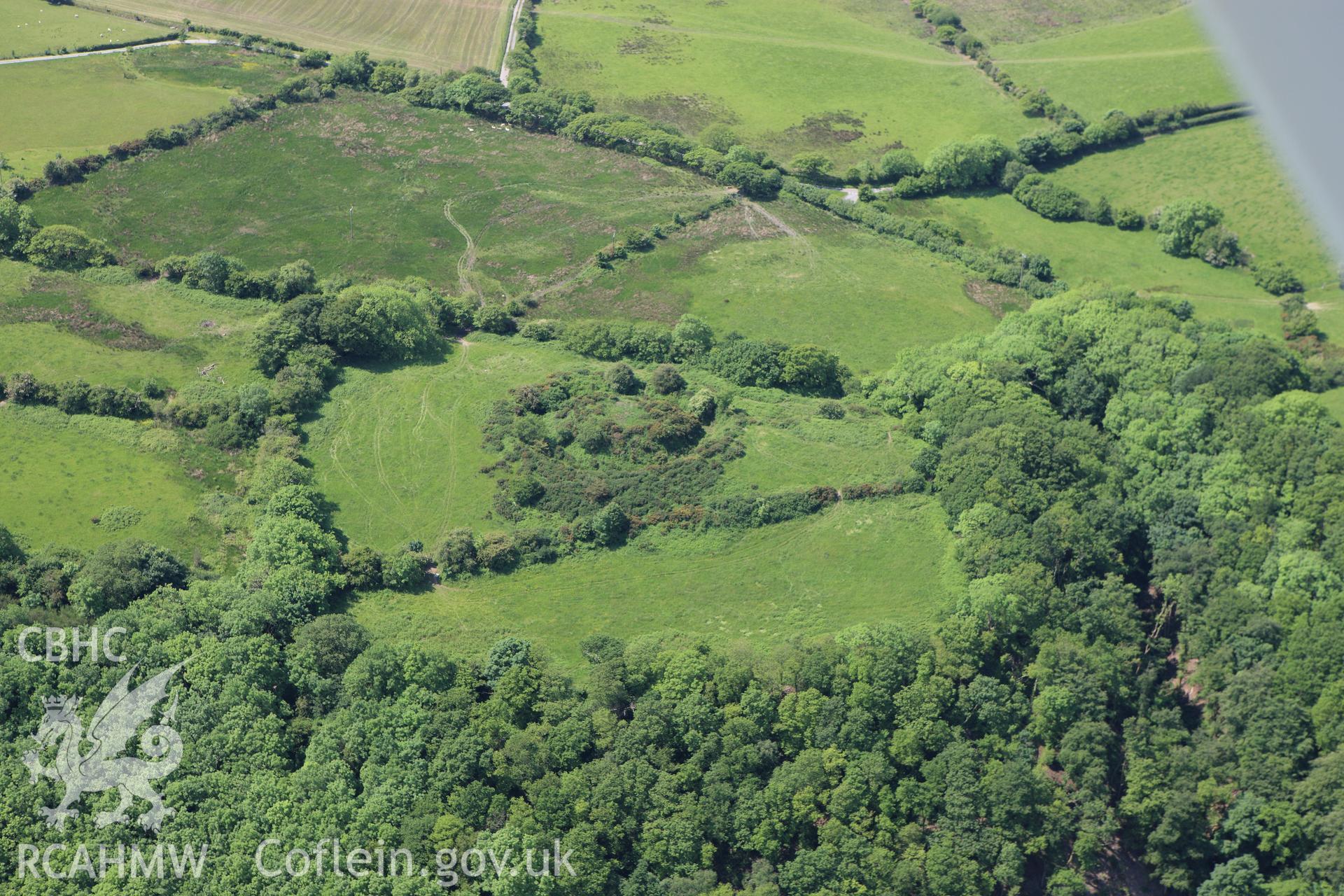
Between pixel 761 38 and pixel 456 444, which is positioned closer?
pixel 456 444

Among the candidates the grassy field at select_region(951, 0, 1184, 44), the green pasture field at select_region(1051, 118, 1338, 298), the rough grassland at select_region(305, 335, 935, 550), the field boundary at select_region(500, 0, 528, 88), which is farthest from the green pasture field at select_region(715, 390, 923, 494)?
the grassy field at select_region(951, 0, 1184, 44)

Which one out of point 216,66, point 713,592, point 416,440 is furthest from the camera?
point 216,66

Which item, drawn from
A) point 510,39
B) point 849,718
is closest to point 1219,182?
point 849,718

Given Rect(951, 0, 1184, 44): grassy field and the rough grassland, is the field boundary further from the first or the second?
Rect(951, 0, 1184, 44): grassy field

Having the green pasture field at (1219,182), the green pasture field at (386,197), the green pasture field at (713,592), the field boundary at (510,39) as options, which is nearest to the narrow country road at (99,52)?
the green pasture field at (386,197)

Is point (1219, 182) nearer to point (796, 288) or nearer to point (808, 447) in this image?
point (796, 288)

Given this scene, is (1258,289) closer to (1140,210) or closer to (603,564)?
(1140,210)
